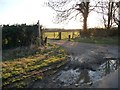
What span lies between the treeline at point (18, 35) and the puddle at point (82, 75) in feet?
20.4

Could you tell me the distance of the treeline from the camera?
16.0m

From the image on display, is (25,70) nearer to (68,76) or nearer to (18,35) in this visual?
(68,76)

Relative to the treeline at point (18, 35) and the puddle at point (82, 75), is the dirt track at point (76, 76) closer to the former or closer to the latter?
the puddle at point (82, 75)

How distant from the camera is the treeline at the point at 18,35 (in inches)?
630

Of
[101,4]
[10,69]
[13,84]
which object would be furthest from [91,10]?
[13,84]

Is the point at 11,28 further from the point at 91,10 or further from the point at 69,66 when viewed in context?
the point at 91,10

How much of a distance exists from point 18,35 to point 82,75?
7.64m

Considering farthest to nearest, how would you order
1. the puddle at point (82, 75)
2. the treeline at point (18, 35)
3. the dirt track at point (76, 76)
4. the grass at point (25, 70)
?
the treeline at point (18, 35) → the puddle at point (82, 75) → the grass at point (25, 70) → the dirt track at point (76, 76)

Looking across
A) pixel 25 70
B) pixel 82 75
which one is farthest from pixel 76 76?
pixel 25 70

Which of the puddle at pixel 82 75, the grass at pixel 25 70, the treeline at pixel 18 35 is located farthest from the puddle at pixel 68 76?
the treeline at pixel 18 35

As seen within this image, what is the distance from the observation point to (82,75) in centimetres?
1038

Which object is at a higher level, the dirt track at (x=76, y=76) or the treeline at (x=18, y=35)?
the treeline at (x=18, y=35)

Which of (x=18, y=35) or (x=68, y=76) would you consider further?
(x=18, y=35)

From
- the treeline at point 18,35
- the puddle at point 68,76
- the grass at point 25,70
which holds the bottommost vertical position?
the puddle at point 68,76
